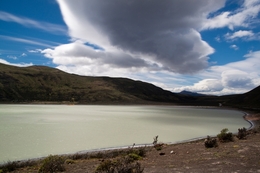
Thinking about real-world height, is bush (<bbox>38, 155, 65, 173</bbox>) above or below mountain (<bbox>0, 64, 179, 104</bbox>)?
below

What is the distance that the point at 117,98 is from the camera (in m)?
163

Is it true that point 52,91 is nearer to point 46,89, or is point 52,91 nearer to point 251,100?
point 46,89

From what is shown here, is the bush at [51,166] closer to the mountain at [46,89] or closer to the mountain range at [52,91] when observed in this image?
the mountain range at [52,91]

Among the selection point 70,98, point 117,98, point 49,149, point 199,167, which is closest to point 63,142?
point 49,149

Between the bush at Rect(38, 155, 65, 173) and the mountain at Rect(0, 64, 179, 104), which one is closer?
the bush at Rect(38, 155, 65, 173)

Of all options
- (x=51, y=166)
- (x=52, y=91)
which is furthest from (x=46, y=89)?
(x=51, y=166)

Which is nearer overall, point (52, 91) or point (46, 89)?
point (52, 91)

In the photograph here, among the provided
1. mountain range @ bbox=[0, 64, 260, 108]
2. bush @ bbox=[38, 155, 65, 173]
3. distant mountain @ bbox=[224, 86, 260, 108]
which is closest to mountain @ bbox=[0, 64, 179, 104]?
mountain range @ bbox=[0, 64, 260, 108]

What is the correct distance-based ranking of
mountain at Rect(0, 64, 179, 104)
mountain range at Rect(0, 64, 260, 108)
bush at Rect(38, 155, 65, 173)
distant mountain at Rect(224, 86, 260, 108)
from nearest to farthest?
1. bush at Rect(38, 155, 65, 173)
2. distant mountain at Rect(224, 86, 260, 108)
3. mountain range at Rect(0, 64, 260, 108)
4. mountain at Rect(0, 64, 179, 104)

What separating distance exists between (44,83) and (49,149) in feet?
502

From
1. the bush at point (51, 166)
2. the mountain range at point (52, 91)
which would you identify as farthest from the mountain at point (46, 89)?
the bush at point (51, 166)

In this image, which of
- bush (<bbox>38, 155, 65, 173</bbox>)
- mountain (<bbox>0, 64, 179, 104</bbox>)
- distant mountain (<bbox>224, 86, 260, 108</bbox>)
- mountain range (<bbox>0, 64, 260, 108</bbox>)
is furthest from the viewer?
mountain (<bbox>0, 64, 179, 104</bbox>)

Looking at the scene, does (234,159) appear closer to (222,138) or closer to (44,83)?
(222,138)

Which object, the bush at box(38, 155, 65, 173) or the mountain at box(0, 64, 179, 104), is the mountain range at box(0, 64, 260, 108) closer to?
the mountain at box(0, 64, 179, 104)
